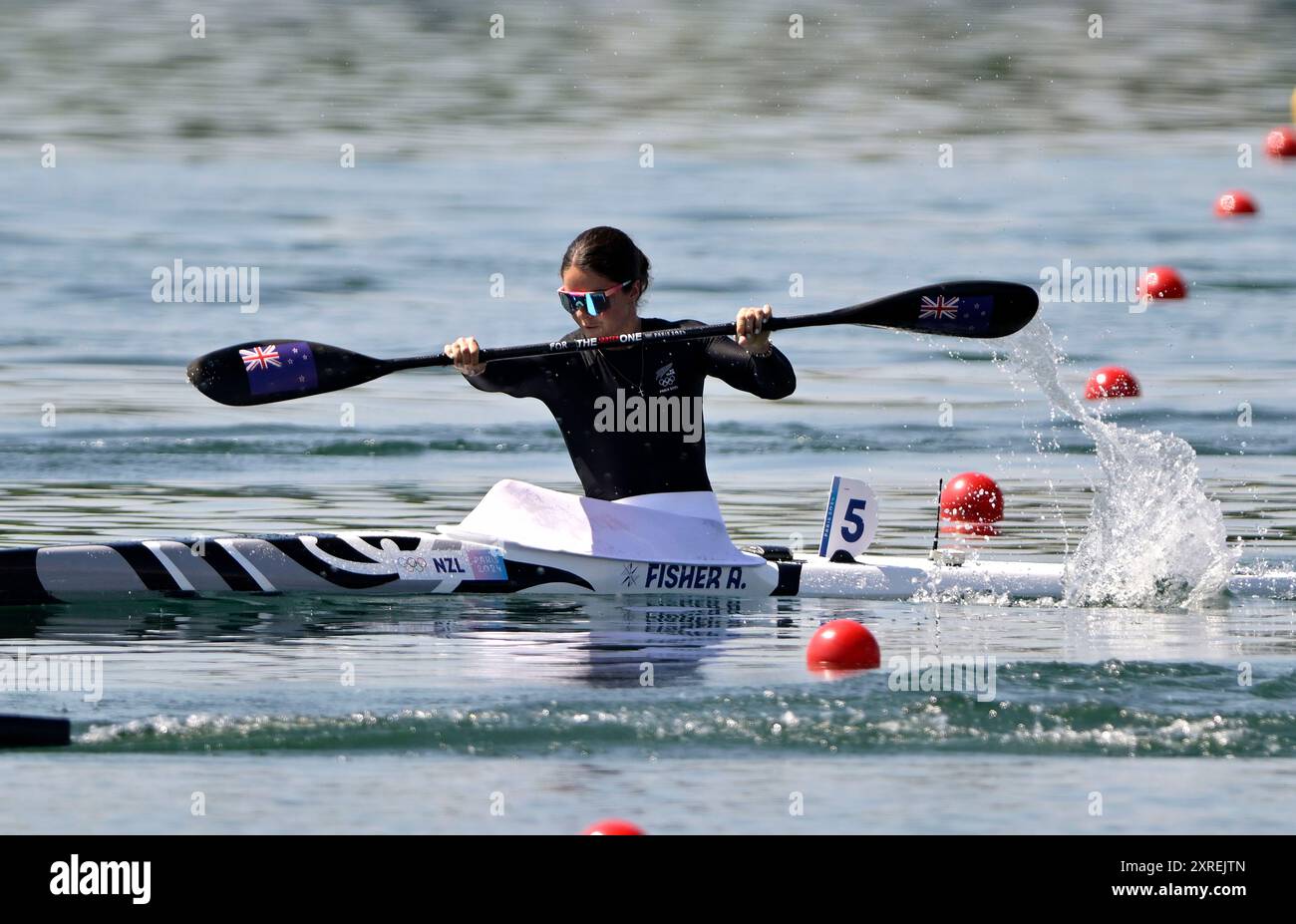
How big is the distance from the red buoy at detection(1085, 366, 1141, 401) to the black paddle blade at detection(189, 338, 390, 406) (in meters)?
7.07

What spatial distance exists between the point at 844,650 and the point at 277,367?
3308 millimetres

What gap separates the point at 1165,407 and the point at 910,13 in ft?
88.6

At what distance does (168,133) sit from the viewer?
32.3m

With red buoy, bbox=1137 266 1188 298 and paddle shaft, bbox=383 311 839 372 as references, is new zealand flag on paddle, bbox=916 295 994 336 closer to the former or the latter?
paddle shaft, bbox=383 311 839 372

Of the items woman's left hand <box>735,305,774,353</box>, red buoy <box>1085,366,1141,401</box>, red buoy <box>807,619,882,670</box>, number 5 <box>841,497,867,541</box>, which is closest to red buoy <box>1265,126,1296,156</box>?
red buoy <box>1085,366,1141,401</box>

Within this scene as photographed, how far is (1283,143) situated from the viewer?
28312 millimetres

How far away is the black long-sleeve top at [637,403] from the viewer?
9875mm

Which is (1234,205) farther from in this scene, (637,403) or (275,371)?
(275,371)

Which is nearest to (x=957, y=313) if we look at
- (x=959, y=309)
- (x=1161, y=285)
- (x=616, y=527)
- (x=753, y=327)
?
(x=959, y=309)

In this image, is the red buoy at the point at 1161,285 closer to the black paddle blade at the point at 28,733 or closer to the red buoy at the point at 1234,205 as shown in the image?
the red buoy at the point at 1234,205

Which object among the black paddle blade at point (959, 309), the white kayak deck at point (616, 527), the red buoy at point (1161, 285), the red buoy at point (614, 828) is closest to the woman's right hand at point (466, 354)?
the white kayak deck at point (616, 527)

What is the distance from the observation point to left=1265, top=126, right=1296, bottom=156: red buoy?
1105 inches
